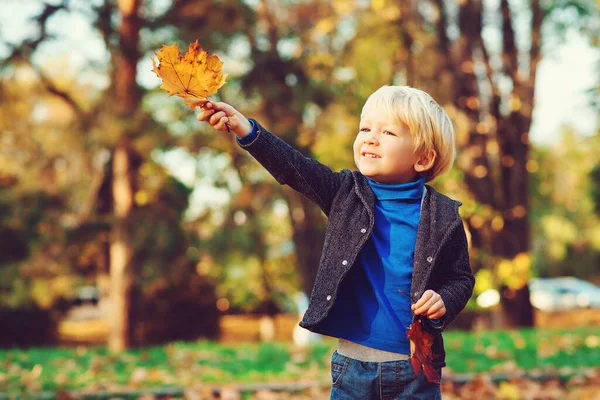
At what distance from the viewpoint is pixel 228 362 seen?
7.68 m

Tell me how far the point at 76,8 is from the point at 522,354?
8.10 m

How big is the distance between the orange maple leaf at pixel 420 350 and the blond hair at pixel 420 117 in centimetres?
64

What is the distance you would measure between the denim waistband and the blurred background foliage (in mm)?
8663

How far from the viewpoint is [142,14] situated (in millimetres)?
12164

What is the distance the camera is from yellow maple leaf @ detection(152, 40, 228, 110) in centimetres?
251

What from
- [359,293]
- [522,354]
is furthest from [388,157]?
[522,354]

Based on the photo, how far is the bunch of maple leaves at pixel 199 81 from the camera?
2.51 m

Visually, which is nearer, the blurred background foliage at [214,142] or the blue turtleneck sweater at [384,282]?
the blue turtleneck sweater at [384,282]

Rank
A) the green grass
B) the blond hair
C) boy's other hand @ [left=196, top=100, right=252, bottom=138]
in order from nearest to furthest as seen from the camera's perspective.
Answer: boy's other hand @ [left=196, top=100, right=252, bottom=138]
the blond hair
the green grass

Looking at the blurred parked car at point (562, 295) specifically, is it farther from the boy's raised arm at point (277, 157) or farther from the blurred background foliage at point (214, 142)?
the boy's raised arm at point (277, 157)

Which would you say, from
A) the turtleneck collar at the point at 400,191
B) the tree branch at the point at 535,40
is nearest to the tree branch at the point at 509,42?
the tree branch at the point at 535,40

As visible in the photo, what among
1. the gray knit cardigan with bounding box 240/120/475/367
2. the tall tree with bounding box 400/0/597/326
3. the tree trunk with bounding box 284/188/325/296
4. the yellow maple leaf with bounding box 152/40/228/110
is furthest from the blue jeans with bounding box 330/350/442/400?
the tree trunk with bounding box 284/188/325/296

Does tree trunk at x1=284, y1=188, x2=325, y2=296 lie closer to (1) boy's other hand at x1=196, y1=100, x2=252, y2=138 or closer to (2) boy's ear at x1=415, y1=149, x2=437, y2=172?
(2) boy's ear at x1=415, y1=149, x2=437, y2=172

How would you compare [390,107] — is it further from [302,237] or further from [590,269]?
[590,269]
